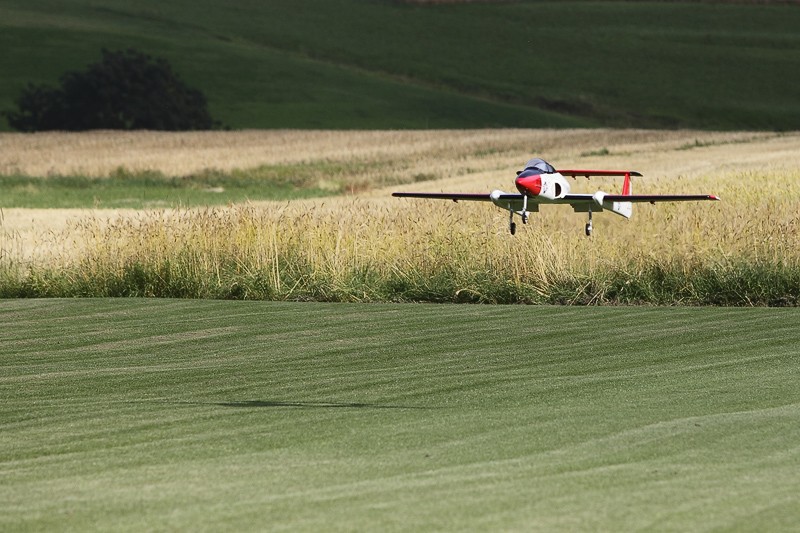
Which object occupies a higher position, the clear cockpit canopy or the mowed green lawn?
the clear cockpit canopy

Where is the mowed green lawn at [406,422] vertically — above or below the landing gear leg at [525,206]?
below

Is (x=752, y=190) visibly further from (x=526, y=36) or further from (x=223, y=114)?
(x=526, y=36)

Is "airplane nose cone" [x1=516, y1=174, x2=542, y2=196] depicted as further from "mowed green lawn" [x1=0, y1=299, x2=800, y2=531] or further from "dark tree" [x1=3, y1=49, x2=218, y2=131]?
"dark tree" [x1=3, y1=49, x2=218, y2=131]

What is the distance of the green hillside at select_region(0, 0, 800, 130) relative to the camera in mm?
97500

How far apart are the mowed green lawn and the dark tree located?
7598 cm

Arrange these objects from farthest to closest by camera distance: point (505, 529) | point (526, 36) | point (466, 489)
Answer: point (526, 36)
point (466, 489)
point (505, 529)

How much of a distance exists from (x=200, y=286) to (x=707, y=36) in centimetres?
11032

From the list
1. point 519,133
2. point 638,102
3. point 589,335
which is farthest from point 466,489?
point 638,102

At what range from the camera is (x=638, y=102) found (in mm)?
101438

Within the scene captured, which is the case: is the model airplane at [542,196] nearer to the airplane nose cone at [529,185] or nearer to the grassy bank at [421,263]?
the airplane nose cone at [529,185]

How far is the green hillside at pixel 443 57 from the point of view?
9750 centimetres

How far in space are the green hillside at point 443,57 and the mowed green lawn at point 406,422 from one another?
252 feet

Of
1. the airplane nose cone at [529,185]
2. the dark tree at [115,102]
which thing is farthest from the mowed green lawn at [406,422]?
the dark tree at [115,102]

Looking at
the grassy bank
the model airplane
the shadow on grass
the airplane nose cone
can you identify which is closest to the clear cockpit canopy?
the model airplane
